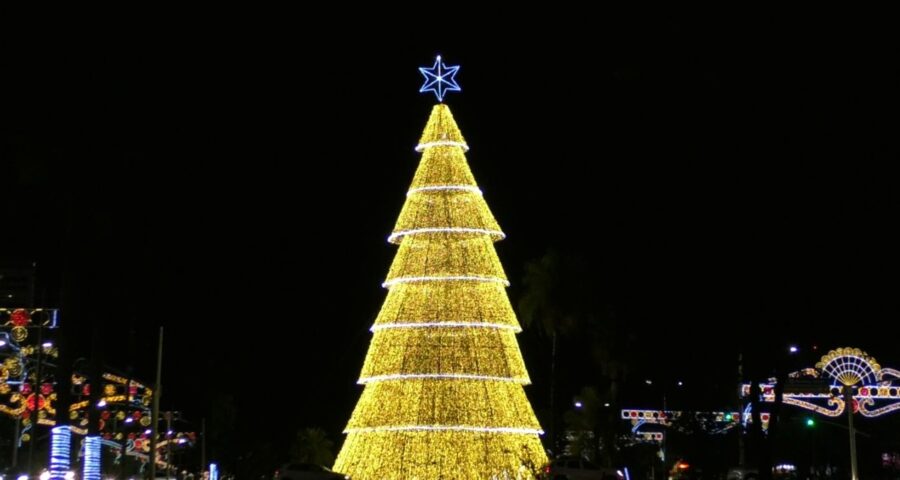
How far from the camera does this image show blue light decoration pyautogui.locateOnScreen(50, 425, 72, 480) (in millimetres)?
29034

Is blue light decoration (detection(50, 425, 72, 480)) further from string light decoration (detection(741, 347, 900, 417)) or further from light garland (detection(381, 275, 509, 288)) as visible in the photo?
string light decoration (detection(741, 347, 900, 417))

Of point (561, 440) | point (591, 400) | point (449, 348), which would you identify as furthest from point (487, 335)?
point (561, 440)

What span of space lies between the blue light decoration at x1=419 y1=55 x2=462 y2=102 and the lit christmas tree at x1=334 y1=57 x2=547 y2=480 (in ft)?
11.2

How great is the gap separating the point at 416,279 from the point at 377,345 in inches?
112

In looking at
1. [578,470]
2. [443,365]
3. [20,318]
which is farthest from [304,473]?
[20,318]

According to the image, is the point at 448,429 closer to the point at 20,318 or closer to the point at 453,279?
the point at 453,279

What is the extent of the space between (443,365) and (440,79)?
452 inches

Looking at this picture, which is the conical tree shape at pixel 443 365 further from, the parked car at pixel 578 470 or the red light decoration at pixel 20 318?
the red light decoration at pixel 20 318

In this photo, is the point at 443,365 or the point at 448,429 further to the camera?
the point at 443,365

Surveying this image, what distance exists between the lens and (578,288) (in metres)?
56.4

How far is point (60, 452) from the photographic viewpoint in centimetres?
2922

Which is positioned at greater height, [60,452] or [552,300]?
[552,300]

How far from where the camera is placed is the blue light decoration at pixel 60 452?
29034 millimetres

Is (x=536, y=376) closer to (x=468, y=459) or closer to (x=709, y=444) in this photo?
(x=709, y=444)
